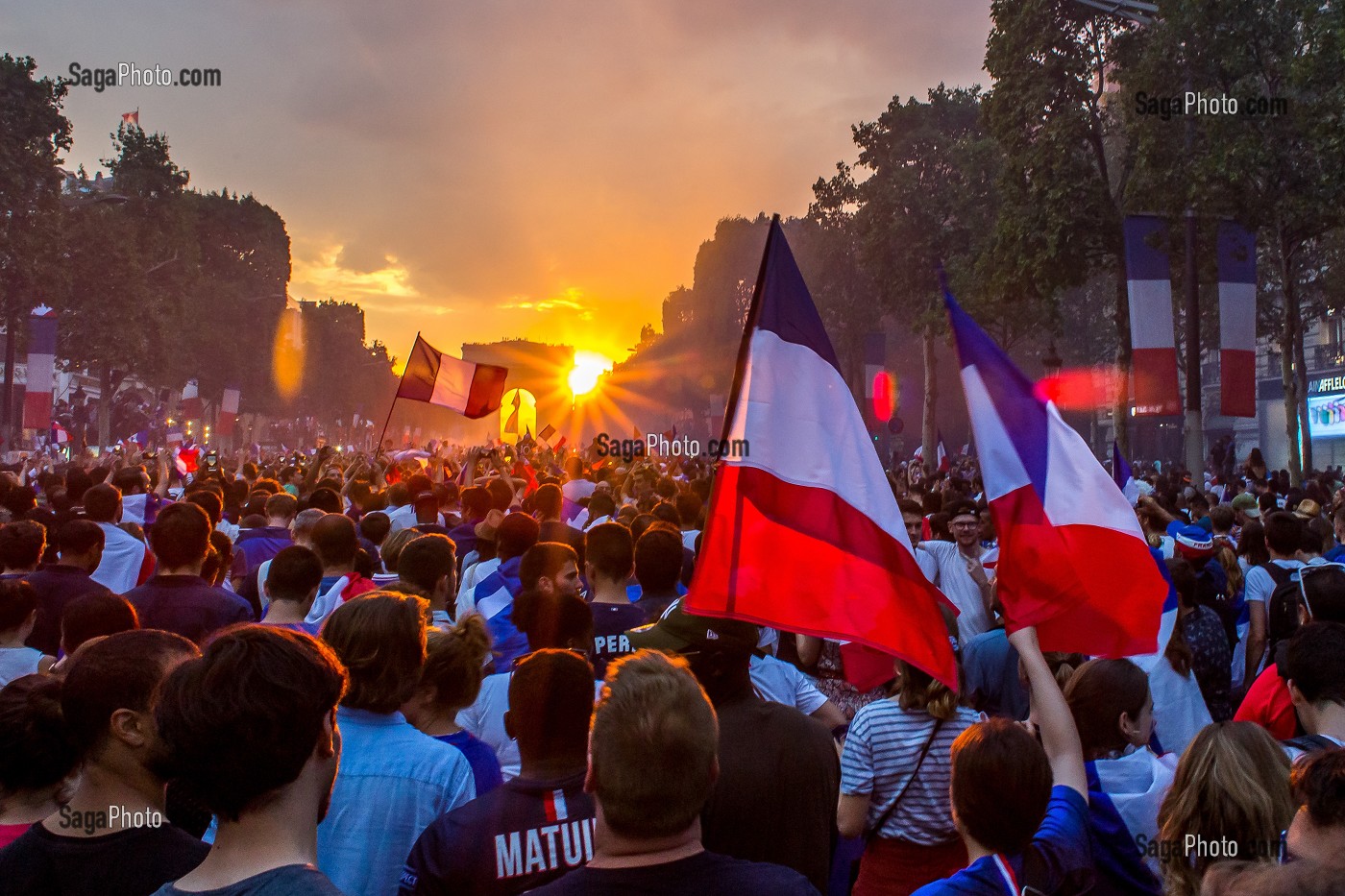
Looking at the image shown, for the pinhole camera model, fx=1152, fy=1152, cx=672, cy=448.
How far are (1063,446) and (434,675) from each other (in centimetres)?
206

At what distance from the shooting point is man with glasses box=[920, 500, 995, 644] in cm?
730

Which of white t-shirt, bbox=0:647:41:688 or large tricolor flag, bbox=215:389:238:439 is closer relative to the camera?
white t-shirt, bbox=0:647:41:688

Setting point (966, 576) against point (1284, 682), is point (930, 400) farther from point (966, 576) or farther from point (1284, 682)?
point (1284, 682)

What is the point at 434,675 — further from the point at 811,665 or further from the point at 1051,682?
the point at 811,665

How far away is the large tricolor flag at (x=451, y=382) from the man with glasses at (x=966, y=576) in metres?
9.34

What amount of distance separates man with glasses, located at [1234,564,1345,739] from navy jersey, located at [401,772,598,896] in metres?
2.57

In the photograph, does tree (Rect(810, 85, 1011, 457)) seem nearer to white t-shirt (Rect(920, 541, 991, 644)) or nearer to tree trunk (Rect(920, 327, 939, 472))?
tree trunk (Rect(920, 327, 939, 472))

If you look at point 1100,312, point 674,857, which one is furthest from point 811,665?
point 1100,312

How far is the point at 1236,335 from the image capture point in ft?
62.4

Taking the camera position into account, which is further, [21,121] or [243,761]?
[21,121]

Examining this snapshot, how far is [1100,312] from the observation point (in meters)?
53.2

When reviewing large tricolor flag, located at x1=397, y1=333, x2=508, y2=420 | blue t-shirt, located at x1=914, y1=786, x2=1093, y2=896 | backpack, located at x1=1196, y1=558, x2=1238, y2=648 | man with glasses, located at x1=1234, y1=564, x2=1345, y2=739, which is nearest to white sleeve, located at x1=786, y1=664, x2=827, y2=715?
man with glasses, located at x1=1234, y1=564, x2=1345, y2=739

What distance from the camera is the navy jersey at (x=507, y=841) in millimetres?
2916

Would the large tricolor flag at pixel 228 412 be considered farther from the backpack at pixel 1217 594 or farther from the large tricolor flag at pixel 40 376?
the backpack at pixel 1217 594
